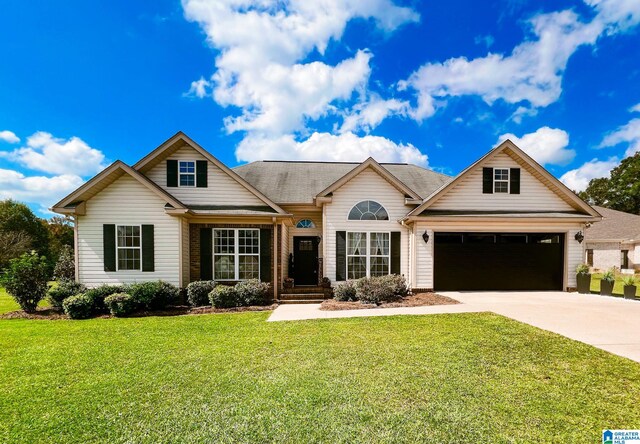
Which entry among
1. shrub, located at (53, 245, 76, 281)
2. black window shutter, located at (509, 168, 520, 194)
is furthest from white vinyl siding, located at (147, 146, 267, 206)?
black window shutter, located at (509, 168, 520, 194)

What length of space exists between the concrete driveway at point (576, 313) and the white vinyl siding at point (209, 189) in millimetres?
9135

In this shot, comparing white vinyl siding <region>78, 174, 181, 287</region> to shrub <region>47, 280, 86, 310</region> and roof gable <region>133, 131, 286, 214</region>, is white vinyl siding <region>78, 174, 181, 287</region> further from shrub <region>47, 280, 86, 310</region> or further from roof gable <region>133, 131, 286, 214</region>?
roof gable <region>133, 131, 286, 214</region>

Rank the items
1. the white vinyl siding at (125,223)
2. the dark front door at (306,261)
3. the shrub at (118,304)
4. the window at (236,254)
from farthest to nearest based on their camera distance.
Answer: the dark front door at (306,261) < the window at (236,254) < the white vinyl siding at (125,223) < the shrub at (118,304)

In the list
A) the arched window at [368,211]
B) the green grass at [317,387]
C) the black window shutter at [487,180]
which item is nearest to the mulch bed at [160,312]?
the green grass at [317,387]

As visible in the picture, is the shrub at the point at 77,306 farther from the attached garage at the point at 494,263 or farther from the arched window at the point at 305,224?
the attached garage at the point at 494,263

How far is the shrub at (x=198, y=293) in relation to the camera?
1073cm

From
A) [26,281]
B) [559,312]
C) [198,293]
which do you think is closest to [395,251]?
[559,312]

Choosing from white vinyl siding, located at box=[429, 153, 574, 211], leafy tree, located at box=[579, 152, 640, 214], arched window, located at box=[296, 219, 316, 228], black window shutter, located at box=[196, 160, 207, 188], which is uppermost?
leafy tree, located at box=[579, 152, 640, 214]

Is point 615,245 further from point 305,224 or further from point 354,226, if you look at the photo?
point 305,224

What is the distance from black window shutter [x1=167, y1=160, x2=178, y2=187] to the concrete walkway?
21.5 feet

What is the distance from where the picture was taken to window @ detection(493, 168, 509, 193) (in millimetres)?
12836

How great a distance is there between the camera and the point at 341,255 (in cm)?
1258

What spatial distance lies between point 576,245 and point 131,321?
1664 centimetres

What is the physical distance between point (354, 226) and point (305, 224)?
269cm
